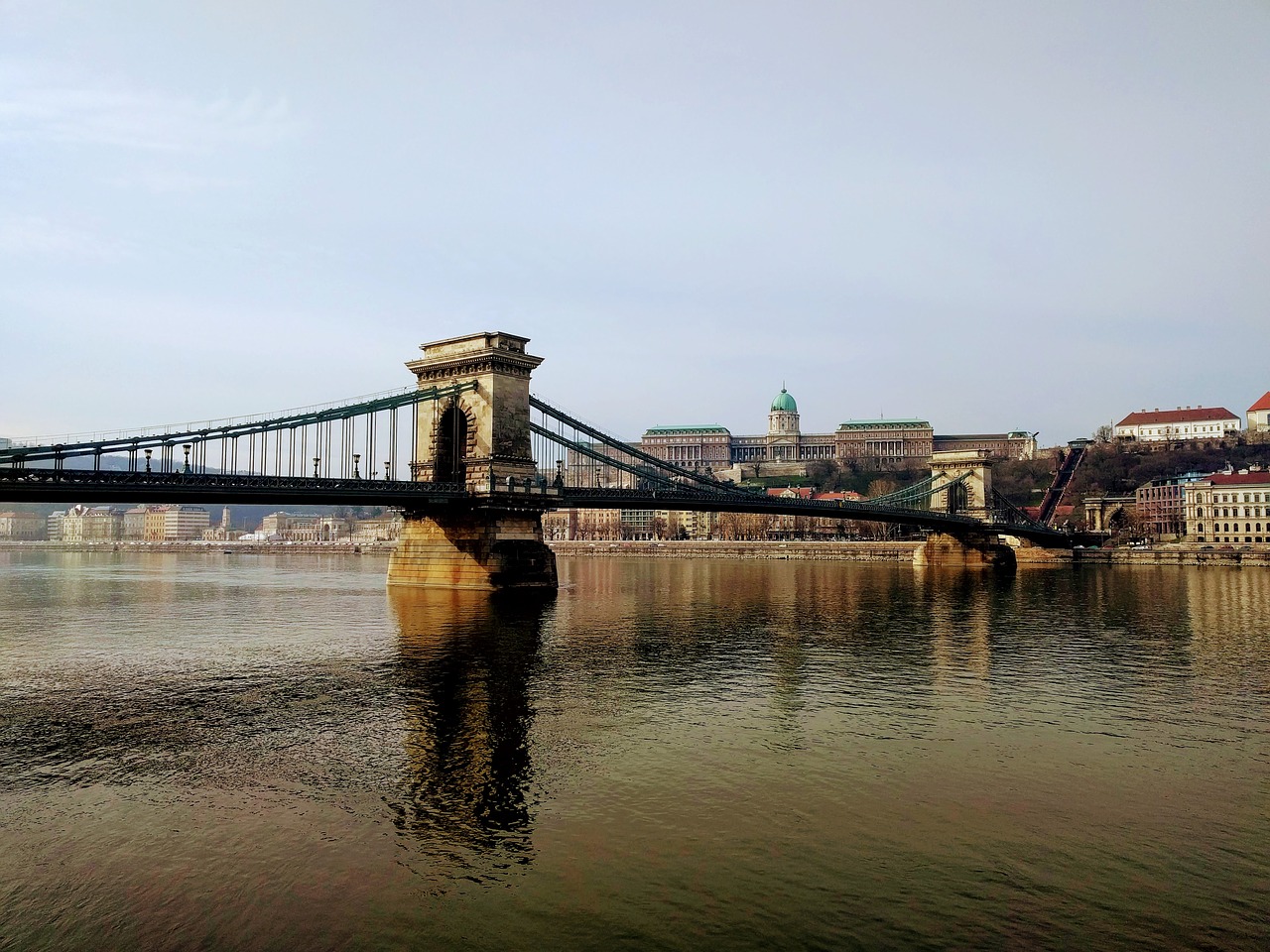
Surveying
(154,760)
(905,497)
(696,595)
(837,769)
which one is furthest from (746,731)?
(905,497)

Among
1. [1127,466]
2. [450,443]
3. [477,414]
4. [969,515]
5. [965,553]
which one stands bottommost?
[965,553]

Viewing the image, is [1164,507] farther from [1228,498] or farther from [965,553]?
[965,553]

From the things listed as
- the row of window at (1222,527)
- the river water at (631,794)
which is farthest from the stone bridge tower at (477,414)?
the row of window at (1222,527)

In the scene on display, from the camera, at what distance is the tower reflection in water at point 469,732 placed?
14.6 meters

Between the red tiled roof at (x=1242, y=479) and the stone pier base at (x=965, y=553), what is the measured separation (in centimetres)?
3399

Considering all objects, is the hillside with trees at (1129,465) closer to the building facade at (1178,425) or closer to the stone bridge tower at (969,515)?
the building facade at (1178,425)

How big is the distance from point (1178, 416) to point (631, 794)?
205124 mm

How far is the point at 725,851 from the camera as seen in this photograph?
1378 cm

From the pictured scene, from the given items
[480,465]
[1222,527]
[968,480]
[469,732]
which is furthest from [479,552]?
[1222,527]

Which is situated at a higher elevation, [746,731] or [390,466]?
[390,466]

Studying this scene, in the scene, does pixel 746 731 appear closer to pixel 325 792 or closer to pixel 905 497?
pixel 325 792

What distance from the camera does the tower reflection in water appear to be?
14.6 metres

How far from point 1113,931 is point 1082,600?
51.2m

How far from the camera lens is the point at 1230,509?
4589 inches
